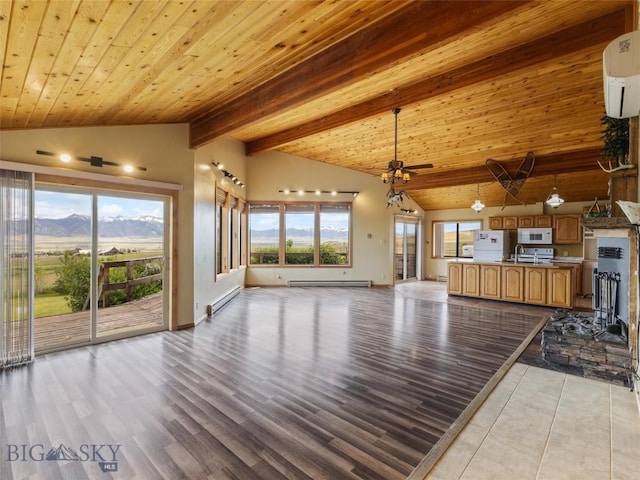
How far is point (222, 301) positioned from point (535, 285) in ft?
21.2

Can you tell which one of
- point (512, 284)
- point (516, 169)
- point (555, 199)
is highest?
point (516, 169)

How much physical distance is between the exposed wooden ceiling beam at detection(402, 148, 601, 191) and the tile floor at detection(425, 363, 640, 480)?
5.11 meters

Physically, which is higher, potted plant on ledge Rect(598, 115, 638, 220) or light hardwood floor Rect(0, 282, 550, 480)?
potted plant on ledge Rect(598, 115, 638, 220)

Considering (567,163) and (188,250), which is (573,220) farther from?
(188,250)

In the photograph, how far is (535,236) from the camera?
27.8ft

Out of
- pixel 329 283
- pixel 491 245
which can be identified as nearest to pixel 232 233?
pixel 329 283

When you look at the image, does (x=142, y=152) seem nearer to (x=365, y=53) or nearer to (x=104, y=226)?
(x=104, y=226)

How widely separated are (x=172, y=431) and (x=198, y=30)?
3.00m

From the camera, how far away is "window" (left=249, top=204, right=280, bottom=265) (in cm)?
876

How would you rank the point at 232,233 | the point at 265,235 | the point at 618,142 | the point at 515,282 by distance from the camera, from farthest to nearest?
1. the point at 265,235
2. the point at 232,233
3. the point at 515,282
4. the point at 618,142

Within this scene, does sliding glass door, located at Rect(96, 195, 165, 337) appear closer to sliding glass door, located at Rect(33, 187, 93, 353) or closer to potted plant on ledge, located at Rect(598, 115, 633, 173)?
sliding glass door, located at Rect(33, 187, 93, 353)

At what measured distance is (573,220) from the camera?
799cm

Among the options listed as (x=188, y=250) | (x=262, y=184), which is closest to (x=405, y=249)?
(x=262, y=184)

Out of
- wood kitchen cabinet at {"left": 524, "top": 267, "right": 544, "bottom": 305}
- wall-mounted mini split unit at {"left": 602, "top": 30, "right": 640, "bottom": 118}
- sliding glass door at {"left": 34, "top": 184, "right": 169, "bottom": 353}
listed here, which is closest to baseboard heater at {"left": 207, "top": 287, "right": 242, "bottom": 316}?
sliding glass door at {"left": 34, "top": 184, "right": 169, "bottom": 353}
